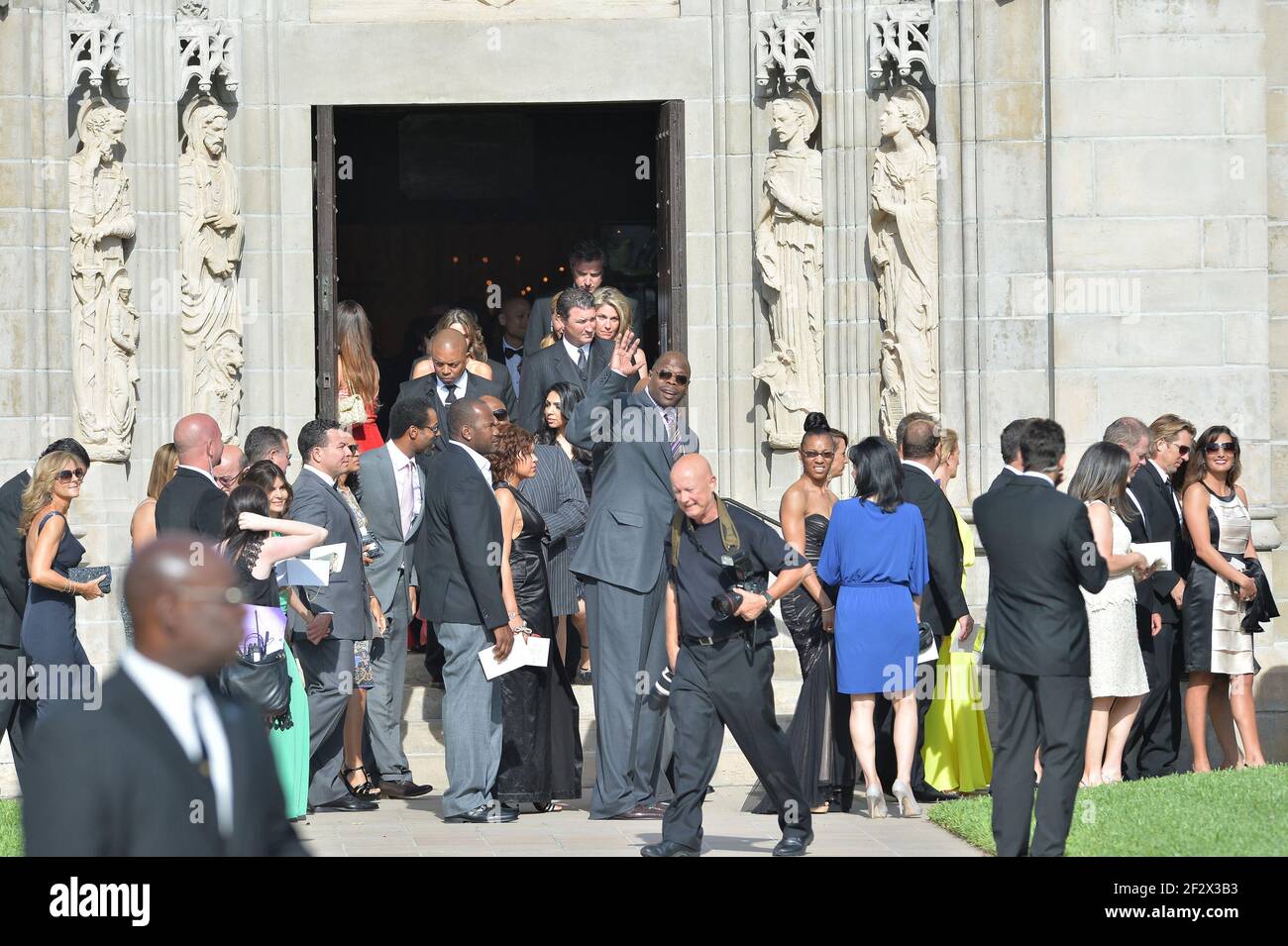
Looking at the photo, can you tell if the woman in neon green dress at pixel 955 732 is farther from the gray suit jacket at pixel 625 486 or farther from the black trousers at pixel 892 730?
the gray suit jacket at pixel 625 486

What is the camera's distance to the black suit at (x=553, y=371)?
11.9 meters

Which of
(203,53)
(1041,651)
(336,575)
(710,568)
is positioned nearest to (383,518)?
(336,575)

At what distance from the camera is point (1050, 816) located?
7.59 meters

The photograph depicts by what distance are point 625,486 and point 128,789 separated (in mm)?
6401

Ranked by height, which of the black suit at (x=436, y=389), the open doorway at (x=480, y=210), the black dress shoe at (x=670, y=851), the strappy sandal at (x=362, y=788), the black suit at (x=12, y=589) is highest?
the open doorway at (x=480, y=210)

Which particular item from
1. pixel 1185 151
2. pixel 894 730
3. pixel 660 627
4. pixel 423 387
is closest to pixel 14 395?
pixel 423 387

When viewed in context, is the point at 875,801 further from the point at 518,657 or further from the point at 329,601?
the point at 329,601

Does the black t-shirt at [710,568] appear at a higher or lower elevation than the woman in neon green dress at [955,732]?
higher

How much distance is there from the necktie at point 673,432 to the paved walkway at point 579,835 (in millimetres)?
1927

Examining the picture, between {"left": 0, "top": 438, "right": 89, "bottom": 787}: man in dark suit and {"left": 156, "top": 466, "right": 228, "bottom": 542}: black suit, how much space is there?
1040 millimetres

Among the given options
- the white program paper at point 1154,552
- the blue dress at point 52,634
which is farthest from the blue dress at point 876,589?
the blue dress at point 52,634

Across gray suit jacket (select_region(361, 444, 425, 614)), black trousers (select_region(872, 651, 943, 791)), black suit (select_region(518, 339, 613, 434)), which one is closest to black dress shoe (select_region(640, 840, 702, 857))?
black trousers (select_region(872, 651, 943, 791))

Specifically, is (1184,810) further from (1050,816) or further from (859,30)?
(859,30)

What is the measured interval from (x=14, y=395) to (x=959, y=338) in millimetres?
5978
